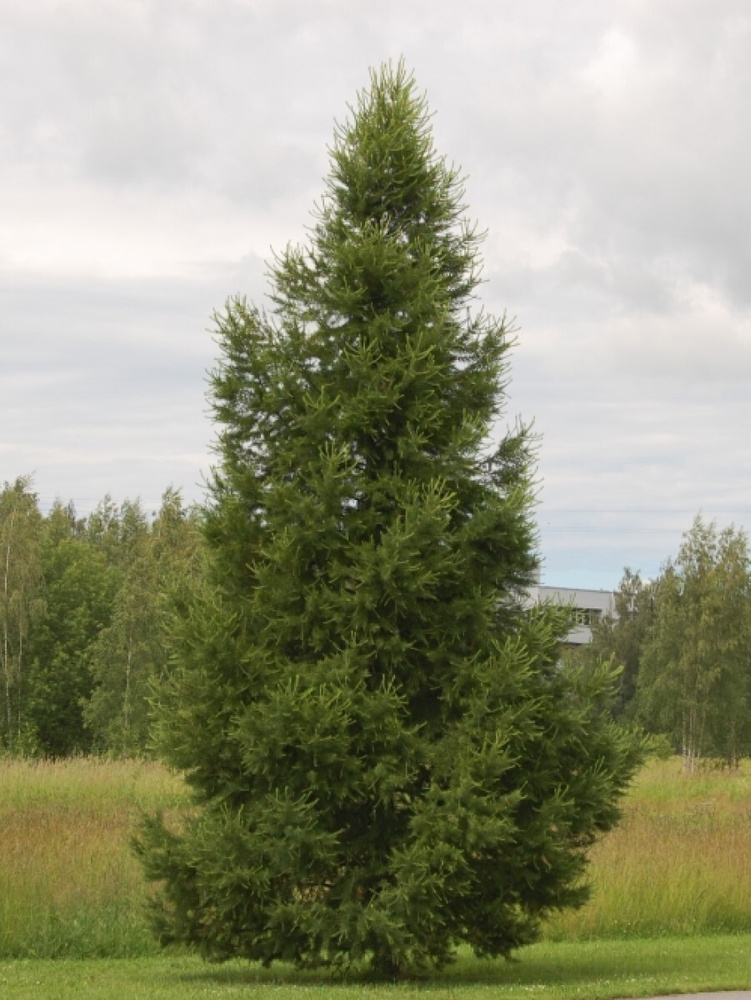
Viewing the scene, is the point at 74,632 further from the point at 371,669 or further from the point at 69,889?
the point at 371,669

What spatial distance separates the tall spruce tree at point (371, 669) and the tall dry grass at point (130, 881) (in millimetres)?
1512

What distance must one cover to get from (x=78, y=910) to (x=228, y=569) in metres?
5.89

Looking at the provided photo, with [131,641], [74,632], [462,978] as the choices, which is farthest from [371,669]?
[74,632]

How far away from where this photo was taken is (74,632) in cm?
6322

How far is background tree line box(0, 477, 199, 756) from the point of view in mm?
54031

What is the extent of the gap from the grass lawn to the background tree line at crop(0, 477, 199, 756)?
113ft

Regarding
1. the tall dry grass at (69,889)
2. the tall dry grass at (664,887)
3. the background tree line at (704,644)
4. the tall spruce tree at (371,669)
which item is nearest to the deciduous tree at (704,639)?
the background tree line at (704,644)

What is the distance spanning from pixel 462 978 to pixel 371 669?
337cm

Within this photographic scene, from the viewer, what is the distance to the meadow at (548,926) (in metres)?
12.4

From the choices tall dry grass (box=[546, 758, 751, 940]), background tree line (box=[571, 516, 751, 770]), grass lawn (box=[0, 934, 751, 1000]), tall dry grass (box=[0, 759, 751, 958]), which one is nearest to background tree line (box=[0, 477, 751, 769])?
background tree line (box=[571, 516, 751, 770])

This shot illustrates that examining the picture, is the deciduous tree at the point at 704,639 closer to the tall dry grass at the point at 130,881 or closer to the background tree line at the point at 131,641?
the background tree line at the point at 131,641

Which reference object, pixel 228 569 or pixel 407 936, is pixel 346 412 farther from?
pixel 407 936

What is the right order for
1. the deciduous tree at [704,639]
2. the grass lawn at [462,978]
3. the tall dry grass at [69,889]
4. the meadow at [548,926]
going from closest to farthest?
the grass lawn at [462,978] → the meadow at [548,926] → the tall dry grass at [69,889] → the deciduous tree at [704,639]

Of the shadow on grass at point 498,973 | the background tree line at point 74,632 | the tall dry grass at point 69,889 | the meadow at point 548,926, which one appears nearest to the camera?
the shadow on grass at point 498,973
